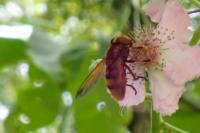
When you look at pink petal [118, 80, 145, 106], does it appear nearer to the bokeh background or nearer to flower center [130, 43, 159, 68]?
flower center [130, 43, 159, 68]

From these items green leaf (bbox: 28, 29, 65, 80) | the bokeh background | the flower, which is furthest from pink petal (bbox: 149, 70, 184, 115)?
green leaf (bbox: 28, 29, 65, 80)

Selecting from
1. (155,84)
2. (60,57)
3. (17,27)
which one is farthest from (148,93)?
(17,27)

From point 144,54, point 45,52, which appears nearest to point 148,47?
point 144,54

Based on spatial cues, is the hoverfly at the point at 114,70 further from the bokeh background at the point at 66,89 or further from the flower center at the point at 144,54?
the bokeh background at the point at 66,89

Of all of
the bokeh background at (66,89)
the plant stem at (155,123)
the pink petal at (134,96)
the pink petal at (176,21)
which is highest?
the pink petal at (176,21)

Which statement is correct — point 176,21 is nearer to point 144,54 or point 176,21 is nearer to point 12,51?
point 144,54

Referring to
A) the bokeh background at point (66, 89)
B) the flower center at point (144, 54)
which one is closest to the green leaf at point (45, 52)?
the bokeh background at point (66, 89)
